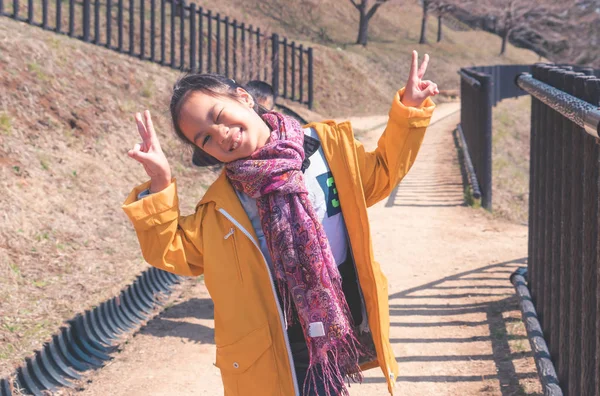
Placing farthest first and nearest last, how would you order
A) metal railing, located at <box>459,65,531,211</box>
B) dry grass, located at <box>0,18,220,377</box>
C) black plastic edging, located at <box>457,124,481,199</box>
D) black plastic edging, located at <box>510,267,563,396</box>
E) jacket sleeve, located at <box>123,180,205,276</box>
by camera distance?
1. black plastic edging, located at <box>457,124,481,199</box>
2. metal railing, located at <box>459,65,531,211</box>
3. dry grass, located at <box>0,18,220,377</box>
4. black plastic edging, located at <box>510,267,563,396</box>
5. jacket sleeve, located at <box>123,180,205,276</box>

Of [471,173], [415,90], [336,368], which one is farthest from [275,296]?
[471,173]

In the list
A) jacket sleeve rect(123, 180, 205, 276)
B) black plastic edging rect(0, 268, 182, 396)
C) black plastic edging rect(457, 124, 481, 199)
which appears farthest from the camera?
black plastic edging rect(457, 124, 481, 199)

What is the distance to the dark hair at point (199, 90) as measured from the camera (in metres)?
2.63

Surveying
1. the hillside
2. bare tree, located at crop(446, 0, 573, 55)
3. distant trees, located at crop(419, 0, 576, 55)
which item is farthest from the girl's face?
bare tree, located at crop(446, 0, 573, 55)

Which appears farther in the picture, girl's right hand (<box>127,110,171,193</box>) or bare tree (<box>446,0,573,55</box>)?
bare tree (<box>446,0,573,55</box>)

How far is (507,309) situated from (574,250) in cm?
222

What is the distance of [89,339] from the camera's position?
206 inches

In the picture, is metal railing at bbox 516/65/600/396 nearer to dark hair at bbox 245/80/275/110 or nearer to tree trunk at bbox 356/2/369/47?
dark hair at bbox 245/80/275/110

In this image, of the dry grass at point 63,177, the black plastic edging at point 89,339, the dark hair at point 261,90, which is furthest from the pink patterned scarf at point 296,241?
the dry grass at point 63,177

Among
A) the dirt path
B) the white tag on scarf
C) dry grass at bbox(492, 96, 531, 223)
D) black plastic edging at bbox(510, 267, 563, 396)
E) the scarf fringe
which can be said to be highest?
the white tag on scarf

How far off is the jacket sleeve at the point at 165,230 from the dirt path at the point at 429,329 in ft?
7.19

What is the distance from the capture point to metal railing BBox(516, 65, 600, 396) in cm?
330

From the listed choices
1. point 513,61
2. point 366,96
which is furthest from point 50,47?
point 513,61

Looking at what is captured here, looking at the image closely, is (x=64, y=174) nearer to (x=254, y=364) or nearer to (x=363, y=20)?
(x=254, y=364)
